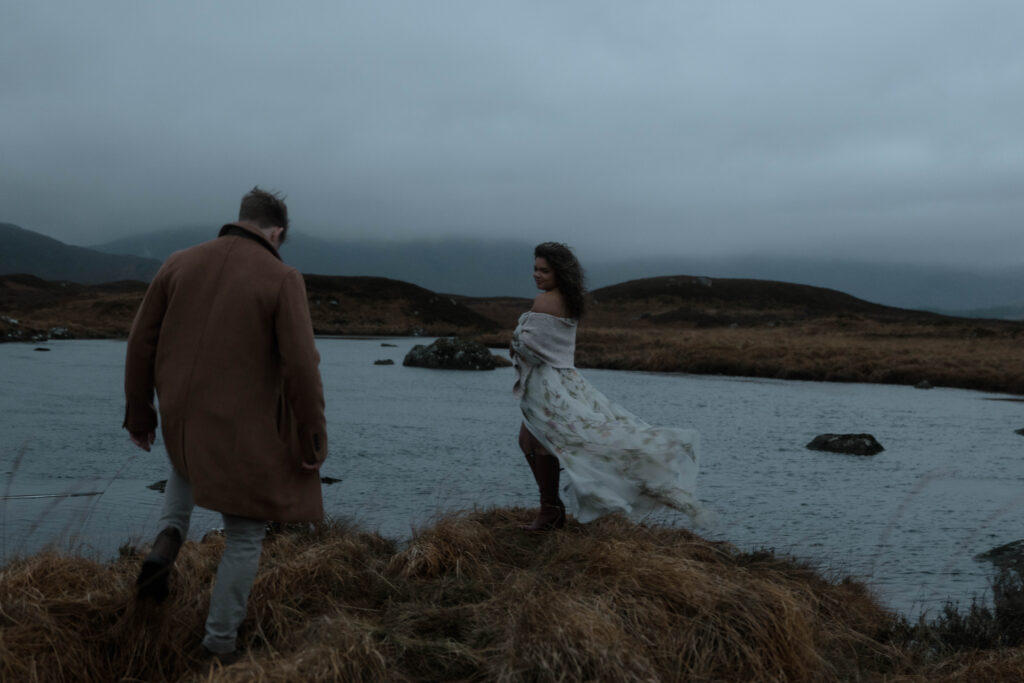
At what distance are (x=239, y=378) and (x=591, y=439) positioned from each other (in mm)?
2870

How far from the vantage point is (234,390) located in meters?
3.37

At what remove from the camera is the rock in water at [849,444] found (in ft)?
41.3

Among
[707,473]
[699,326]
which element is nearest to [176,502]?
[707,473]

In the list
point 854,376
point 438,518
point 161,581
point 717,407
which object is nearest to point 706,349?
point 854,376

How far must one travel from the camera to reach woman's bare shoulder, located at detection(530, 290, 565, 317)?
5.92m

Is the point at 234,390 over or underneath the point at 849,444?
over

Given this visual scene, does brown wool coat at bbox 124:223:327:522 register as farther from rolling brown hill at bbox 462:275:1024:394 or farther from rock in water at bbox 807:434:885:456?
rolling brown hill at bbox 462:275:1024:394

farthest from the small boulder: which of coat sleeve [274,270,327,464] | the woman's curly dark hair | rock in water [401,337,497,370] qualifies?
rock in water [401,337,497,370]

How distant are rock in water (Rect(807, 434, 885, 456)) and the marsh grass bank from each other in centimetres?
780

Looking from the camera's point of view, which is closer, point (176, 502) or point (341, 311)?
point (176, 502)

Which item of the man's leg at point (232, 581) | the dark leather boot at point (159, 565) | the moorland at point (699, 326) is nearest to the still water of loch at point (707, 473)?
the dark leather boot at point (159, 565)

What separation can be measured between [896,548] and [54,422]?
40.1 ft

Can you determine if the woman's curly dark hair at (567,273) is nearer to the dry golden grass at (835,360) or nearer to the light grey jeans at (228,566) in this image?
the light grey jeans at (228,566)

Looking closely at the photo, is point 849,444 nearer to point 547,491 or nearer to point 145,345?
point 547,491
